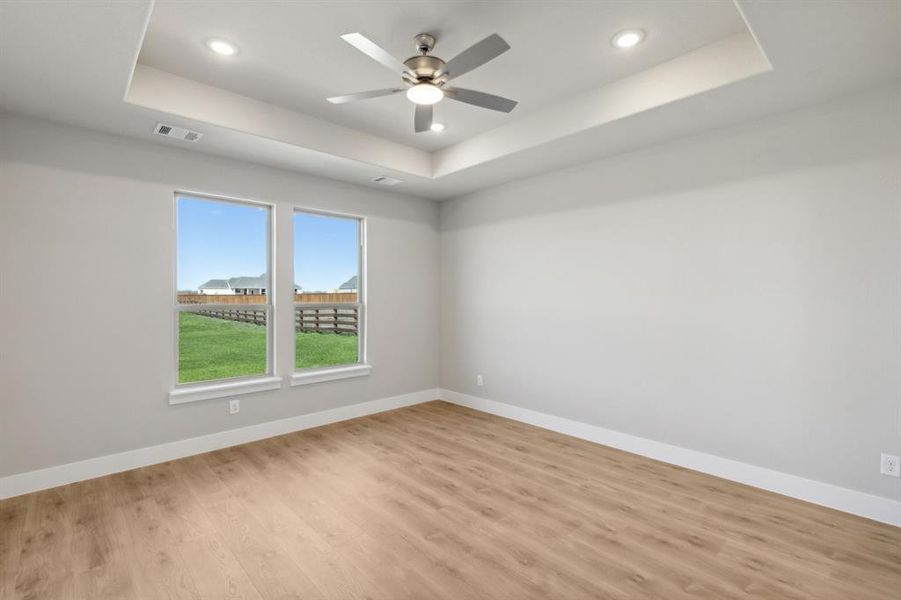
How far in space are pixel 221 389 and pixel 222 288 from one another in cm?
94

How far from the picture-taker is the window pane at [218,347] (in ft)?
12.6

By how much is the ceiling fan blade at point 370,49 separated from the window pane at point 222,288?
8.13ft

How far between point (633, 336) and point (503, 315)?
1533mm

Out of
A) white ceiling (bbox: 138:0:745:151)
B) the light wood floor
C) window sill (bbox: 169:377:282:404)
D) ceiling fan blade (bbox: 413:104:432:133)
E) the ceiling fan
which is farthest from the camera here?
window sill (bbox: 169:377:282:404)

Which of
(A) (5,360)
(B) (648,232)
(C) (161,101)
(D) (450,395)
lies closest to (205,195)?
(C) (161,101)

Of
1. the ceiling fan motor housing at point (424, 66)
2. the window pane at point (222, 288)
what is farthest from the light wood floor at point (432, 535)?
the ceiling fan motor housing at point (424, 66)

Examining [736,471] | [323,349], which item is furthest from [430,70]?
A: [736,471]

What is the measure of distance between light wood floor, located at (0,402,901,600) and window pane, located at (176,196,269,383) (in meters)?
0.98

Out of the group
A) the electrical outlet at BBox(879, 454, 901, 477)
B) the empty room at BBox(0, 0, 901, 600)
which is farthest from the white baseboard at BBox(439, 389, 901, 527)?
the electrical outlet at BBox(879, 454, 901, 477)

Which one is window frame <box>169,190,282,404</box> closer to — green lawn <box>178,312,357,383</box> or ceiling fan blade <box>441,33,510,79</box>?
green lawn <box>178,312,357,383</box>

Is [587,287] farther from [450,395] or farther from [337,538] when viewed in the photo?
[337,538]

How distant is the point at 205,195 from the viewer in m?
3.83

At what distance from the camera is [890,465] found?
2.56 meters

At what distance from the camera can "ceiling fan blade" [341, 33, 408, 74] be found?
6.87 feet
